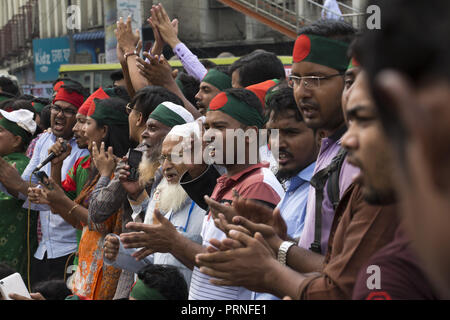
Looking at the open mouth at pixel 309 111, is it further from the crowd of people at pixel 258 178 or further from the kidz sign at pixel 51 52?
the kidz sign at pixel 51 52

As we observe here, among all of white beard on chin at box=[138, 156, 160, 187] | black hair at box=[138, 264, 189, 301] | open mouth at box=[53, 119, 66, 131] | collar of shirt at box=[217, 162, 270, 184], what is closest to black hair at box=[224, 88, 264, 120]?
collar of shirt at box=[217, 162, 270, 184]

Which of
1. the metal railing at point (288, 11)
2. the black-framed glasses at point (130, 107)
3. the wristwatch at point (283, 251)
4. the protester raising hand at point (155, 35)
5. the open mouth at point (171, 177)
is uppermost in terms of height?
the metal railing at point (288, 11)

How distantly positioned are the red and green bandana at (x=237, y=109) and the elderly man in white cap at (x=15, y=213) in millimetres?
2730

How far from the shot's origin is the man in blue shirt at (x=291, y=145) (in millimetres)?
2811

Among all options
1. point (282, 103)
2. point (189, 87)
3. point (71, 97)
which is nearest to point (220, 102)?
point (282, 103)

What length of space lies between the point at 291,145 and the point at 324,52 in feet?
1.56

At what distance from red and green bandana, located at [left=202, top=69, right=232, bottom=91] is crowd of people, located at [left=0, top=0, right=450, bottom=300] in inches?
1.5

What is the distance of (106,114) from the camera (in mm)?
4746

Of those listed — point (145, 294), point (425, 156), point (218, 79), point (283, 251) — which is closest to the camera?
point (425, 156)

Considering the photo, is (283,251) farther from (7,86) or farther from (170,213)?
(7,86)

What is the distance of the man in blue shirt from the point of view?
9.22 ft

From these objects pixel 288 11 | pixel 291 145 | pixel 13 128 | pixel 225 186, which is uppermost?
pixel 288 11

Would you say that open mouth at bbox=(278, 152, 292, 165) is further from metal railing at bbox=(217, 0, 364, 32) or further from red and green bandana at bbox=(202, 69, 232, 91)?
metal railing at bbox=(217, 0, 364, 32)

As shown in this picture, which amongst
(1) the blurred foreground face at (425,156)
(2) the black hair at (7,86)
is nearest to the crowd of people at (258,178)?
Answer: (1) the blurred foreground face at (425,156)
